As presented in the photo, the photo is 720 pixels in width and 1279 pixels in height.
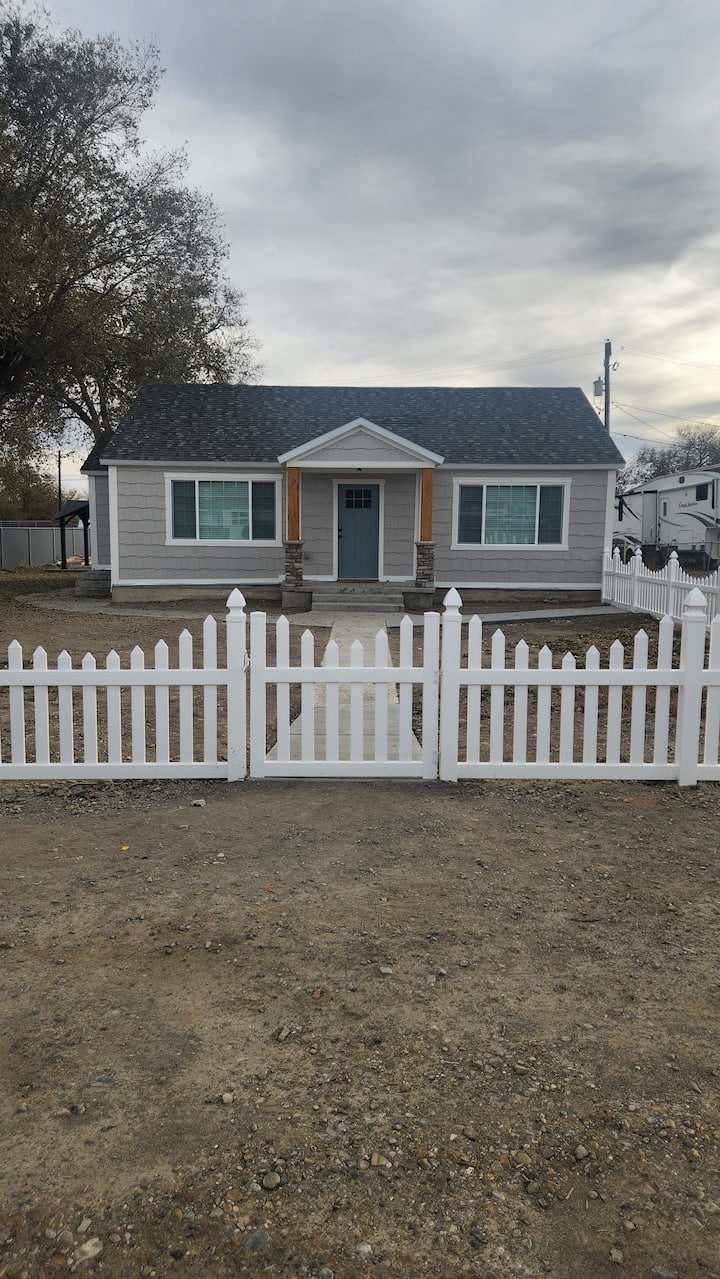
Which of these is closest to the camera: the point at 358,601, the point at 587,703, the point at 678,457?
the point at 587,703

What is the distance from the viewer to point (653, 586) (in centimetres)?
1592

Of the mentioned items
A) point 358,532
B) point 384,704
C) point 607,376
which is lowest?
point 384,704

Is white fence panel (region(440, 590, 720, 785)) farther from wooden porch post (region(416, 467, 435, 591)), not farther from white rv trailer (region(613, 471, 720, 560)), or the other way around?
white rv trailer (region(613, 471, 720, 560))

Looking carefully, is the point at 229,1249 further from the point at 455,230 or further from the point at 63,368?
the point at 63,368

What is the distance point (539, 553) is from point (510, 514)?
1152 mm

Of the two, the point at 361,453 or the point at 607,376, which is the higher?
the point at 607,376

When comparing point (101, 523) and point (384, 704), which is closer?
point (384, 704)

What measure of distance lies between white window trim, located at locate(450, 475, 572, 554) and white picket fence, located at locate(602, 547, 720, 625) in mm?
1280

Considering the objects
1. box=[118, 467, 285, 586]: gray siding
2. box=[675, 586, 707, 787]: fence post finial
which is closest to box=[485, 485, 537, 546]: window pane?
box=[118, 467, 285, 586]: gray siding

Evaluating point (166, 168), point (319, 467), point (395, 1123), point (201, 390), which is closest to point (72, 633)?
point (319, 467)

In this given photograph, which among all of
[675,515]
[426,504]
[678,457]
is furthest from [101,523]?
[678,457]

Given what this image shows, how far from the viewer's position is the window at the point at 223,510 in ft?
64.9

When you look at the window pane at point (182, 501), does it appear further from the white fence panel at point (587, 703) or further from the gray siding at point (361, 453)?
the white fence panel at point (587, 703)

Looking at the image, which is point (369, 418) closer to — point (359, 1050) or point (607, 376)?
point (359, 1050)
